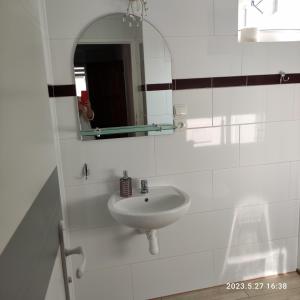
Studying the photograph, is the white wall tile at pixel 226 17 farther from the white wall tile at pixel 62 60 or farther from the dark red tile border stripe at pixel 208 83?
the white wall tile at pixel 62 60

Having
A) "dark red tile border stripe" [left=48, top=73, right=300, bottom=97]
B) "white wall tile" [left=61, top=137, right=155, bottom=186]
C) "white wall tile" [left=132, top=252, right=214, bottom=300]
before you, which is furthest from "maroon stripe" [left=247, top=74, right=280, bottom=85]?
"white wall tile" [left=132, top=252, right=214, bottom=300]

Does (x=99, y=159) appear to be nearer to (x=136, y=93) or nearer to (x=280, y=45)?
(x=136, y=93)

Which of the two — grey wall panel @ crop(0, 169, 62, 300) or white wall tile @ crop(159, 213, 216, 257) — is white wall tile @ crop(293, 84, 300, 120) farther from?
grey wall panel @ crop(0, 169, 62, 300)

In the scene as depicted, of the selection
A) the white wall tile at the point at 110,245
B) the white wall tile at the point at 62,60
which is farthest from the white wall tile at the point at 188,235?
the white wall tile at the point at 62,60

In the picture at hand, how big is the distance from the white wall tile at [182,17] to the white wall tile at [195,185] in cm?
95

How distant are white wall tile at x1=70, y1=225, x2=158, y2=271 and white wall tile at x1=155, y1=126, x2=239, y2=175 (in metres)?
0.50

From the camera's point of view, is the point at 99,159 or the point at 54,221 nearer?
the point at 54,221

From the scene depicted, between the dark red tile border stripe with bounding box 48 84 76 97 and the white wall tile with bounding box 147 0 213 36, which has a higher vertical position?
the white wall tile with bounding box 147 0 213 36

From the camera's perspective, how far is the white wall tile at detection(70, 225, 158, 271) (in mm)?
1832

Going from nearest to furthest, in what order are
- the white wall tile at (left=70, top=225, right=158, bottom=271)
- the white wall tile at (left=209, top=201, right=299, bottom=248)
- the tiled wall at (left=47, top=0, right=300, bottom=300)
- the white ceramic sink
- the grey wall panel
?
the grey wall panel → the white ceramic sink → the tiled wall at (left=47, top=0, right=300, bottom=300) → the white wall tile at (left=70, top=225, right=158, bottom=271) → the white wall tile at (left=209, top=201, right=299, bottom=248)

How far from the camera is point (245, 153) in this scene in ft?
6.48

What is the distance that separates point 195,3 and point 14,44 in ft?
4.51

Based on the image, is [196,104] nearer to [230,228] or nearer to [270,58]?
[270,58]

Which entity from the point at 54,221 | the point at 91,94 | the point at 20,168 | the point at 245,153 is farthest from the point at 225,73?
the point at 20,168
